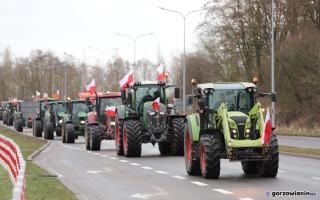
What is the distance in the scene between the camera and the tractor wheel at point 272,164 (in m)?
18.8

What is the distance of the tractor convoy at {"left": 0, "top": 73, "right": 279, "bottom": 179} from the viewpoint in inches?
741

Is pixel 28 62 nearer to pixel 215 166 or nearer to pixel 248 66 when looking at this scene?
pixel 248 66

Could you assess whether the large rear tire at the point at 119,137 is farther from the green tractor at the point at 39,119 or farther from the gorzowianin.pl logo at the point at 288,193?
the green tractor at the point at 39,119

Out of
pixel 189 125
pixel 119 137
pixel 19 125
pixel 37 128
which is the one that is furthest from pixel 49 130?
pixel 189 125

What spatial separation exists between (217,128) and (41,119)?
39.4m

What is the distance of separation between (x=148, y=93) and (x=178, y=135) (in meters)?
2.59

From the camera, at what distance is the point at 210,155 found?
1870 cm

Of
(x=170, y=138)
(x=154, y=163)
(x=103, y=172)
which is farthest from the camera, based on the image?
(x=170, y=138)

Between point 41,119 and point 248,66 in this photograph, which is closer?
point 41,119

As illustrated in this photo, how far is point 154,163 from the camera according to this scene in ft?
86.5

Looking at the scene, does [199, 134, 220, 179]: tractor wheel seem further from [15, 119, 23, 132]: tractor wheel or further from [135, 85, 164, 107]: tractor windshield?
[15, 119, 23, 132]: tractor wheel

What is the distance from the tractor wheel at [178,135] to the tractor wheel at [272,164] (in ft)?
30.3

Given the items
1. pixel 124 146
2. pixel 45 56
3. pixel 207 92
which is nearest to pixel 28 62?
pixel 45 56

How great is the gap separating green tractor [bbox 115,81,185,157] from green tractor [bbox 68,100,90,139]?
52.1ft
